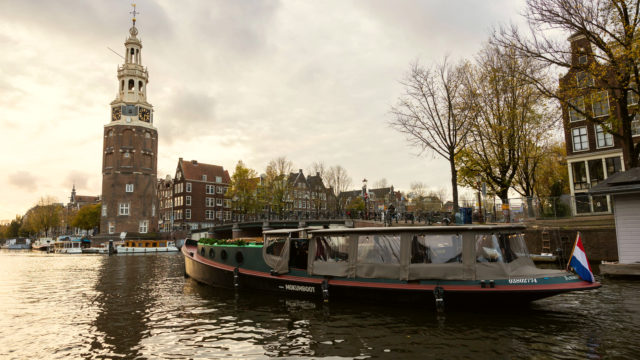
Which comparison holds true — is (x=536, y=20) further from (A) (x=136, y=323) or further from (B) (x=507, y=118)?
(A) (x=136, y=323)

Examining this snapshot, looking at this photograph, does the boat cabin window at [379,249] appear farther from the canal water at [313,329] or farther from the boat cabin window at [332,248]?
the canal water at [313,329]

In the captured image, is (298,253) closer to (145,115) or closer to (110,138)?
(110,138)

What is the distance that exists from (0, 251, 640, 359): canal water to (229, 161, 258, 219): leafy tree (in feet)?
155

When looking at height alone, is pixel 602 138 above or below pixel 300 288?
above

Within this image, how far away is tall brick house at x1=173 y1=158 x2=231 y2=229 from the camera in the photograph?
8181 cm

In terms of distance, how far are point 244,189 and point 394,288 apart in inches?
2126

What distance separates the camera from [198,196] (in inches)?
3278

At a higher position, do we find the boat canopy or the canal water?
the boat canopy

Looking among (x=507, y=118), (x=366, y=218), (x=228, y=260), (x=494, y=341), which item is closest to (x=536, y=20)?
(x=507, y=118)

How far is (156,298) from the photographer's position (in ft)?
55.3

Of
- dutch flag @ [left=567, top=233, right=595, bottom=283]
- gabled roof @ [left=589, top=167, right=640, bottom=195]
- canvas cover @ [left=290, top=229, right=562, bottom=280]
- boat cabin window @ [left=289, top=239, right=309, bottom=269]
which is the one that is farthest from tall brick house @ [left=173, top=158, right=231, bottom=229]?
dutch flag @ [left=567, top=233, right=595, bottom=283]

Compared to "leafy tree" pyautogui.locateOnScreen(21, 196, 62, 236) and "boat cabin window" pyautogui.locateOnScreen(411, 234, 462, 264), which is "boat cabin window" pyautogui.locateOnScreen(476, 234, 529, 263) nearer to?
"boat cabin window" pyautogui.locateOnScreen(411, 234, 462, 264)

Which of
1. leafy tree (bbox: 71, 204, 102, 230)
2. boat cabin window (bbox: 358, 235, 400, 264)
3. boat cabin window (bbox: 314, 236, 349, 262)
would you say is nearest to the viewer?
boat cabin window (bbox: 358, 235, 400, 264)

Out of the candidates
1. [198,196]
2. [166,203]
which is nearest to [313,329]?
[198,196]
